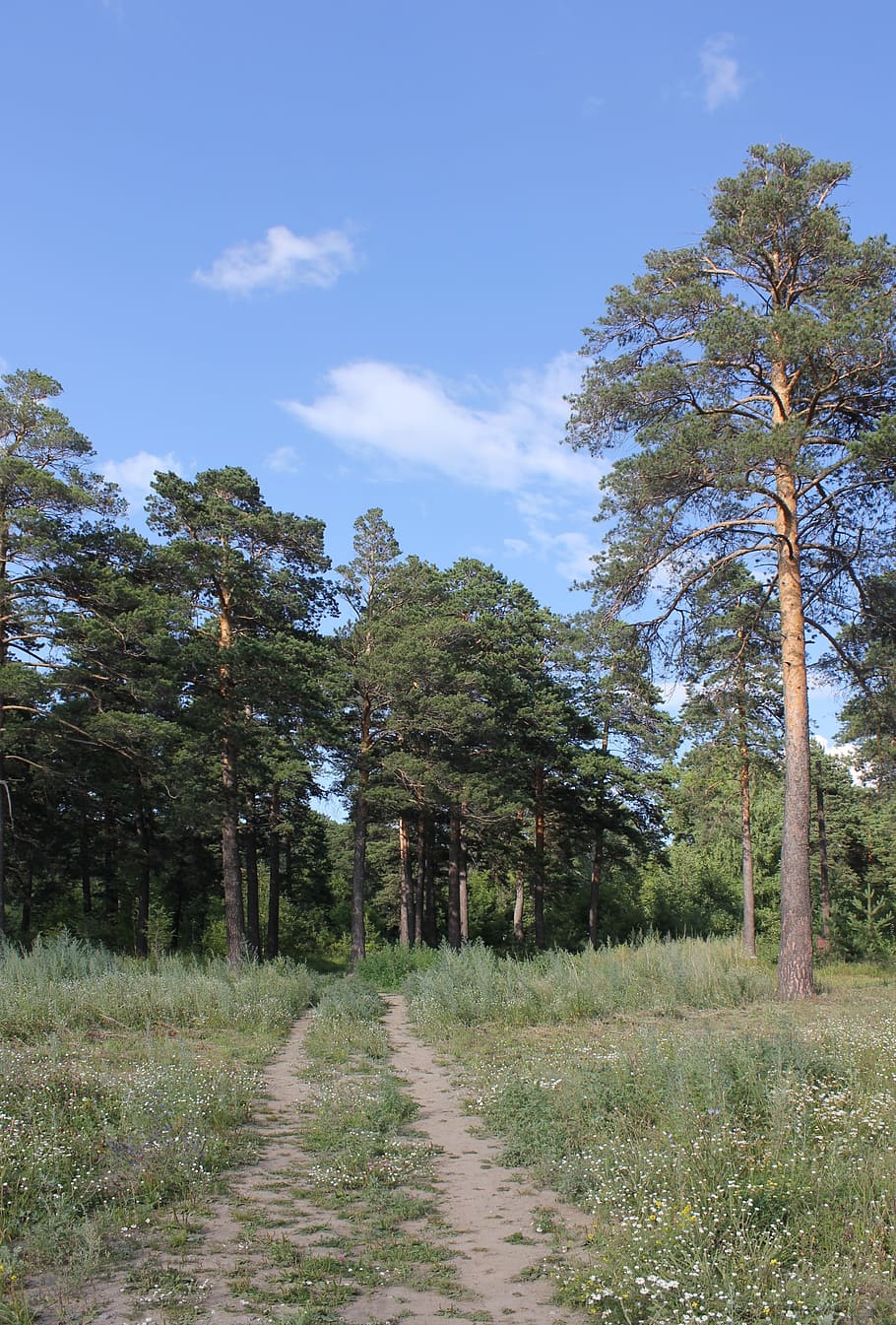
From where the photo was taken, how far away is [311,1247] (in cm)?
509

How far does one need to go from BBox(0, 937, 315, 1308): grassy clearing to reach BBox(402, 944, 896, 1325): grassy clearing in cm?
248

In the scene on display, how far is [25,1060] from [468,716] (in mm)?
19452

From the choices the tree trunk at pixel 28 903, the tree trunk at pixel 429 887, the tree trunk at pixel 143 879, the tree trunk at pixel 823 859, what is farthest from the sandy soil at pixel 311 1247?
the tree trunk at pixel 823 859

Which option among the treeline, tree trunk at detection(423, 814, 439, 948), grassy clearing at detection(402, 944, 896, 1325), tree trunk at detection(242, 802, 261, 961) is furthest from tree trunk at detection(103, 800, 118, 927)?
grassy clearing at detection(402, 944, 896, 1325)

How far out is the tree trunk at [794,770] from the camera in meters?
14.3

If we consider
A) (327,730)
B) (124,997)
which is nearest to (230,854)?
(327,730)

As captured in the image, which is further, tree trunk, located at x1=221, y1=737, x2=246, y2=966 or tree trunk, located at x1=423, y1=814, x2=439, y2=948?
tree trunk, located at x1=423, y1=814, x2=439, y2=948

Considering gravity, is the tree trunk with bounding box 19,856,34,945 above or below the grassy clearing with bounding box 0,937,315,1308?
below

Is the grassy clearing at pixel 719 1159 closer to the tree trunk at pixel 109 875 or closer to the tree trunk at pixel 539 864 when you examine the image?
the tree trunk at pixel 539 864

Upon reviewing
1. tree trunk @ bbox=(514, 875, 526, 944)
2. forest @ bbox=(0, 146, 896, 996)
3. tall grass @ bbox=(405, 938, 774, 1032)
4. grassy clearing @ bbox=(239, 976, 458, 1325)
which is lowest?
tree trunk @ bbox=(514, 875, 526, 944)

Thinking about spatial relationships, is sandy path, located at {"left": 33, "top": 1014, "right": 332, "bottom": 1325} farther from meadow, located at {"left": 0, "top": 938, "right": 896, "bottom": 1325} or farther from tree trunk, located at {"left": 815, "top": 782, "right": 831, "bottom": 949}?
tree trunk, located at {"left": 815, "top": 782, "right": 831, "bottom": 949}

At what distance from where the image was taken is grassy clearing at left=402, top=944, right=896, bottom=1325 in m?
4.02

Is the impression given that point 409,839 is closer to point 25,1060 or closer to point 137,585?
point 137,585

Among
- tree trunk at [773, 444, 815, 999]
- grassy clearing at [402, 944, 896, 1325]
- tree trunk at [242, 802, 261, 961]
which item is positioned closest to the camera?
grassy clearing at [402, 944, 896, 1325]
